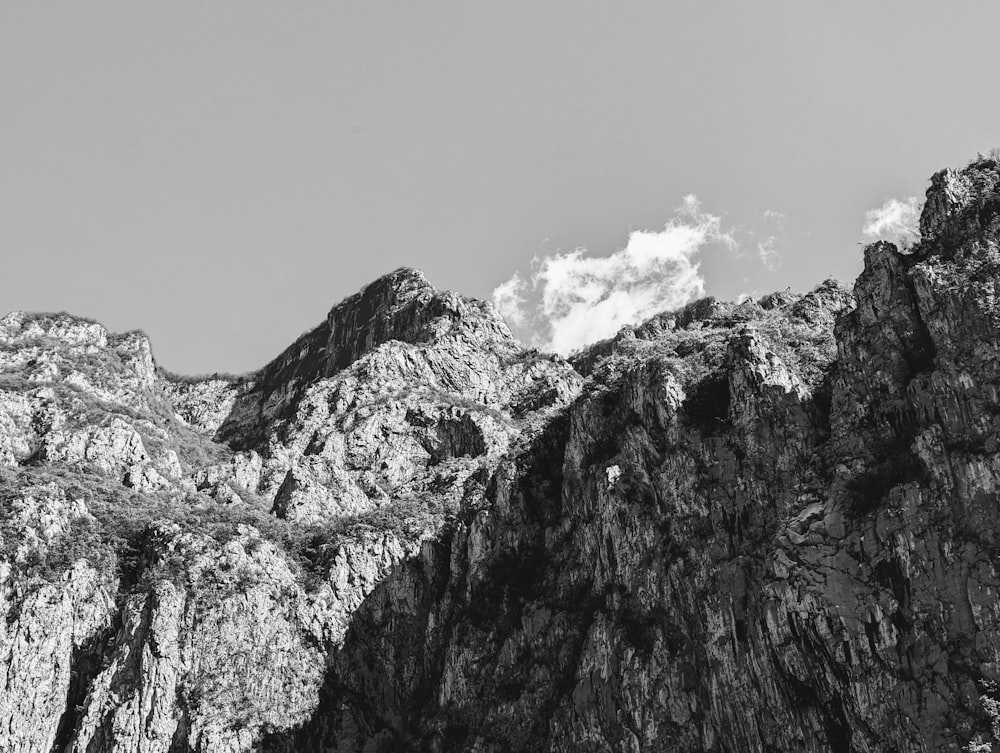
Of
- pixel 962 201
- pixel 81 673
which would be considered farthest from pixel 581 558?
pixel 81 673

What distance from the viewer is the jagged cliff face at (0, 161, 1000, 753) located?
56344 millimetres

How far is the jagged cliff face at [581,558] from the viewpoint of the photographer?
56.3 meters

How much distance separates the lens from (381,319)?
149000mm

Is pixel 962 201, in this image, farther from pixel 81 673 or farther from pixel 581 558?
pixel 81 673

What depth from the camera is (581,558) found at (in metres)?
77.8

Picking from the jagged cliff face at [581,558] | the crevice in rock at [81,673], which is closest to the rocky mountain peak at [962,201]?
the jagged cliff face at [581,558]

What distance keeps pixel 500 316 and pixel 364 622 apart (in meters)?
68.6

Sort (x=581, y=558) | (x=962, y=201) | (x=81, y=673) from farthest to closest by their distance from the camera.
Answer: (x=581, y=558) → (x=81, y=673) → (x=962, y=201)

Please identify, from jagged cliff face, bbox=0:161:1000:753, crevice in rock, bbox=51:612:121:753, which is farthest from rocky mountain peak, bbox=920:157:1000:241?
crevice in rock, bbox=51:612:121:753

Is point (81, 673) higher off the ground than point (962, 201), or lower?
lower

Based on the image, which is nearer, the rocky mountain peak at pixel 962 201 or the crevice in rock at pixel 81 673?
the rocky mountain peak at pixel 962 201

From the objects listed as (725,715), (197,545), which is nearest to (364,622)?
(197,545)

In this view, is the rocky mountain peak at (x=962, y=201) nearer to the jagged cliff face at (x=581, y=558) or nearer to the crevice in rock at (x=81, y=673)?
the jagged cliff face at (x=581, y=558)

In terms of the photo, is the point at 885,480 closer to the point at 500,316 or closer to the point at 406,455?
the point at 406,455
